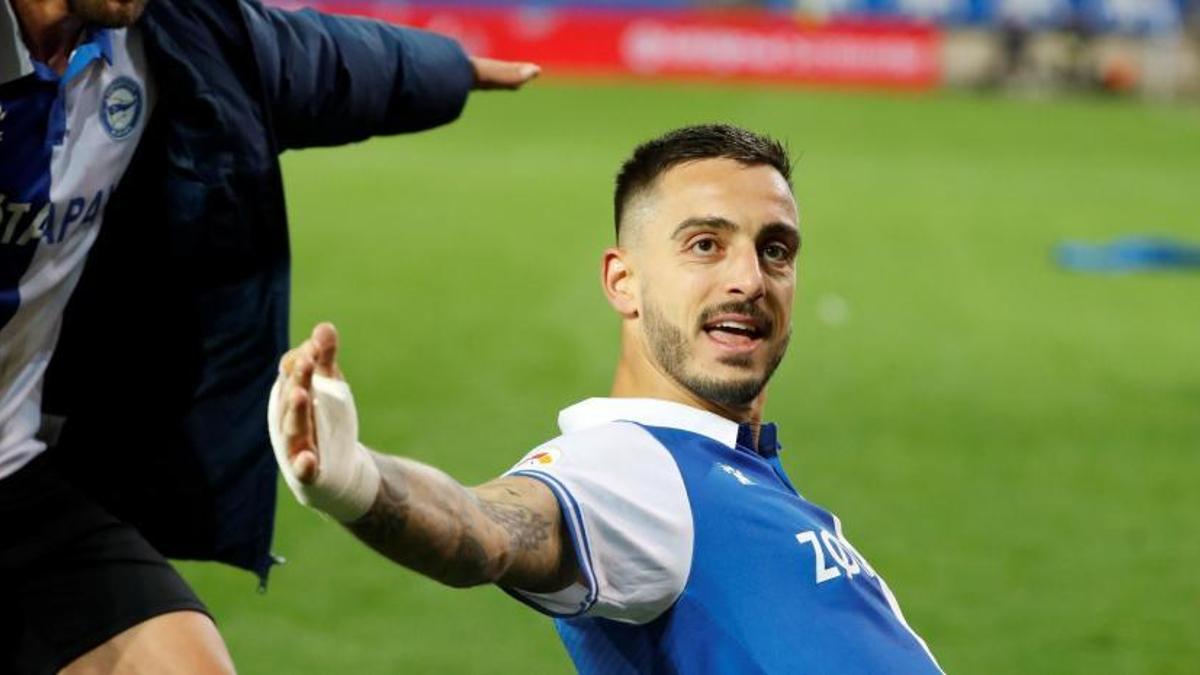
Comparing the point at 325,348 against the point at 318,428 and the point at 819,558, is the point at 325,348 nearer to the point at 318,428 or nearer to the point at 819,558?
the point at 318,428

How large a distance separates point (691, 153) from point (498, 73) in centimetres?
152

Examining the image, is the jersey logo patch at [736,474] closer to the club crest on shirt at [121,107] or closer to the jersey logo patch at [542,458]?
the jersey logo patch at [542,458]

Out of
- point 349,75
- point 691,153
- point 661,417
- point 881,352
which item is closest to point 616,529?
point 661,417

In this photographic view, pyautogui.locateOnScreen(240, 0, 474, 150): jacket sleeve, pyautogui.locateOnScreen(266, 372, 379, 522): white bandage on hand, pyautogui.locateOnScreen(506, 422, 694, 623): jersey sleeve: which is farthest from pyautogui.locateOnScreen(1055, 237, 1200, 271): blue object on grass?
pyautogui.locateOnScreen(266, 372, 379, 522): white bandage on hand

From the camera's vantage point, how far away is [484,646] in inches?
273

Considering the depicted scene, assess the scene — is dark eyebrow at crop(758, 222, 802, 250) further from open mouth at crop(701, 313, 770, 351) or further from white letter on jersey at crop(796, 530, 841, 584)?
white letter on jersey at crop(796, 530, 841, 584)

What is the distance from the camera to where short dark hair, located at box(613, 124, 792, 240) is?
392cm

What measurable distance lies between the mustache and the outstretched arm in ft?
1.74

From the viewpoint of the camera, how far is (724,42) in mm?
35406

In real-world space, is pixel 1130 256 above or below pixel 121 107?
above

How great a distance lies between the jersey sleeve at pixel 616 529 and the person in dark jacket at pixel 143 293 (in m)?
1.05

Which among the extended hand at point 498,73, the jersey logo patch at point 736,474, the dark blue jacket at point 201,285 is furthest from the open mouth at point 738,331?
the extended hand at point 498,73

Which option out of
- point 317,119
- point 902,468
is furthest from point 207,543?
point 902,468

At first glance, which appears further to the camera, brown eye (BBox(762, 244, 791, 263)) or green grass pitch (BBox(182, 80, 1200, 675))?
green grass pitch (BBox(182, 80, 1200, 675))
